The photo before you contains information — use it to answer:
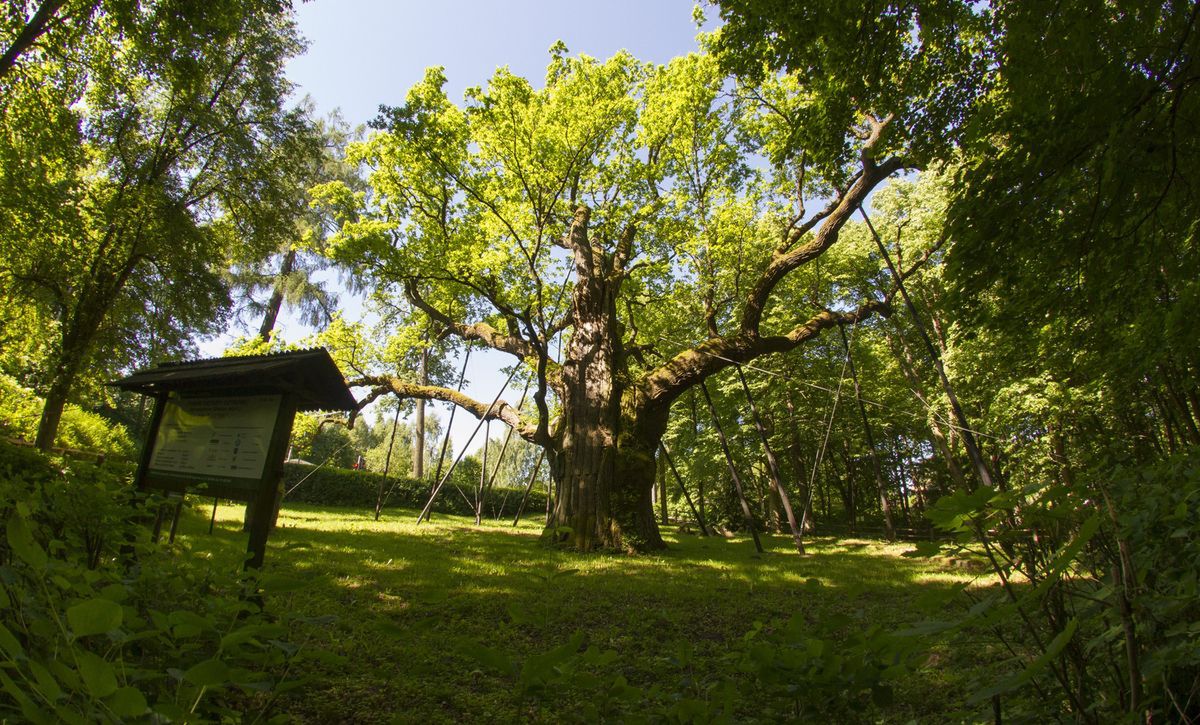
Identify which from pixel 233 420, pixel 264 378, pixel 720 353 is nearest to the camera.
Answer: pixel 264 378

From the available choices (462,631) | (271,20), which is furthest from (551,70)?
(462,631)

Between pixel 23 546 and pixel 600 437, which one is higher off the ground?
pixel 600 437

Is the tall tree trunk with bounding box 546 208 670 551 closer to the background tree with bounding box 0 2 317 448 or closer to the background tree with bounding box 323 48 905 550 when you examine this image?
the background tree with bounding box 323 48 905 550

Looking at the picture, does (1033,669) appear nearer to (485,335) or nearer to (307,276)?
(485,335)

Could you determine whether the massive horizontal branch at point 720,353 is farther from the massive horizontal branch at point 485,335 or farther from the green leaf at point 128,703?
the green leaf at point 128,703

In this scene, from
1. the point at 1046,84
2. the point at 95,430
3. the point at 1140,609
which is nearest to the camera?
the point at 1140,609

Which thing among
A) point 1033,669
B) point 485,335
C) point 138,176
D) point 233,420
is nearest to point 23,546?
point 1033,669

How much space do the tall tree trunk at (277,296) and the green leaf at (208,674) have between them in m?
22.9

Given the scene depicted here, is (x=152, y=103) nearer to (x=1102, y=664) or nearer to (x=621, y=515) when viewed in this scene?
(x=621, y=515)

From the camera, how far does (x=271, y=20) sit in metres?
11.2

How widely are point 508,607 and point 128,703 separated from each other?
0.67 m

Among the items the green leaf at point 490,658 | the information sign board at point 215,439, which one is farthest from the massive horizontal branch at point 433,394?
the green leaf at point 490,658

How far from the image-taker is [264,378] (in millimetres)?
4328

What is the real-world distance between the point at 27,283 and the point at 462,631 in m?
11.1
